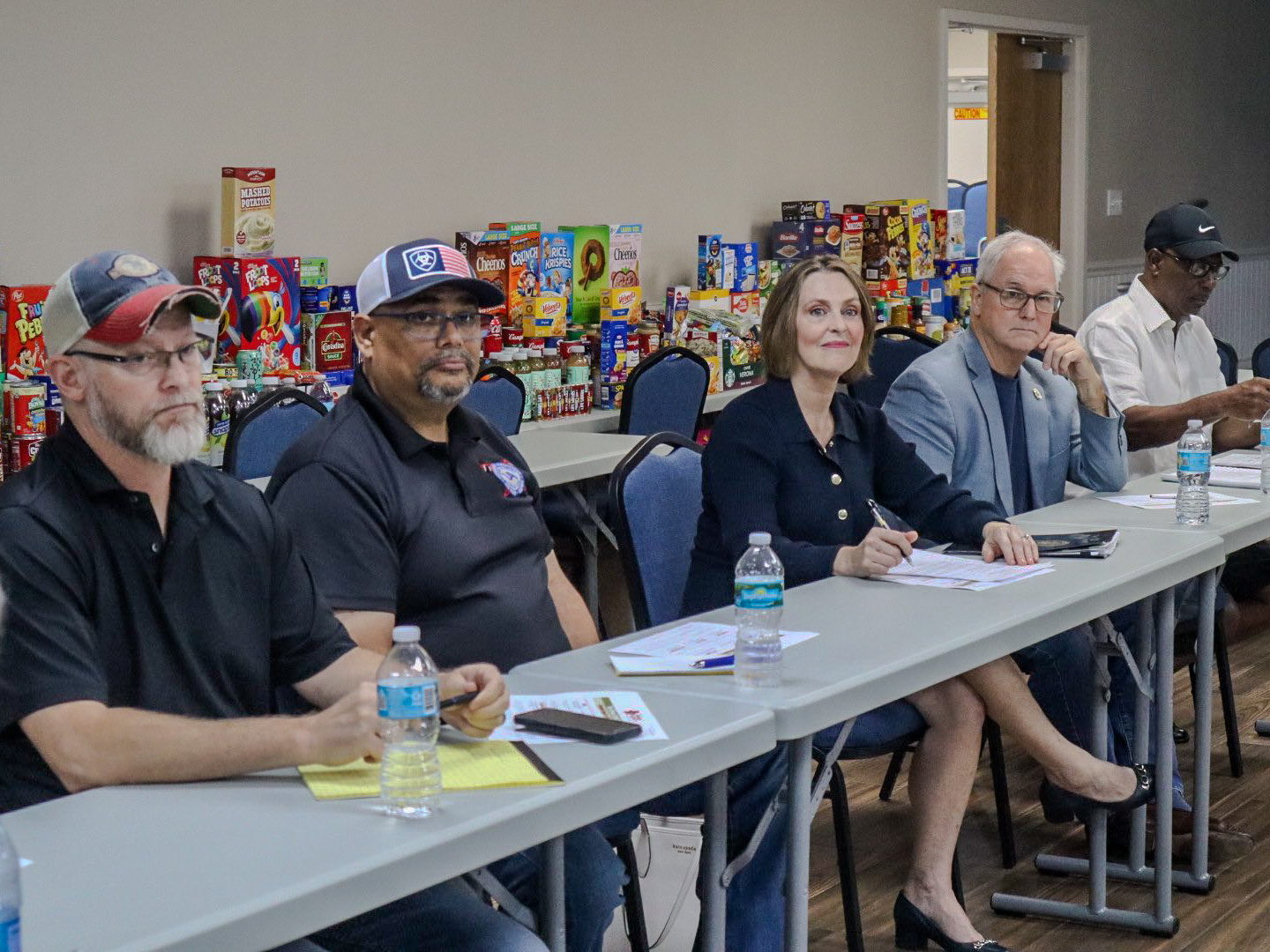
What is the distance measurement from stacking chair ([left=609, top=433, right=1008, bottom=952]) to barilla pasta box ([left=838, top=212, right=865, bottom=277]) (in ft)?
12.6

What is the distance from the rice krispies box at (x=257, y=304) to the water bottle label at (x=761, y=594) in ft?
8.20

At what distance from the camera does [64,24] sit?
4312mm

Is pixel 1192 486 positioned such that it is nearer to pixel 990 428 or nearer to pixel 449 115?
pixel 990 428

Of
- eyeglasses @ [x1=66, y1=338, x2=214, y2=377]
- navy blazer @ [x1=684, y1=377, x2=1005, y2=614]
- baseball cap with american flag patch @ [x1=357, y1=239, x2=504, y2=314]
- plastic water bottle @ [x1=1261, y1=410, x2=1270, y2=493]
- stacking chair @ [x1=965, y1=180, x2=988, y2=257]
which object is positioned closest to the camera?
eyeglasses @ [x1=66, y1=338, x2=214, y2=377]

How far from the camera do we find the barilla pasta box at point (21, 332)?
3.95m

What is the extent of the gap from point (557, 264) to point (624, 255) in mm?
377

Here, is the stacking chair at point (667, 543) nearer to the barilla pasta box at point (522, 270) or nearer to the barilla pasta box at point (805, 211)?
the barilla pasta box at point (522, 270)

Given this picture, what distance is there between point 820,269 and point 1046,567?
0.72 m

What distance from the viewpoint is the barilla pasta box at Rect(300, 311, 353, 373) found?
15.5 ft

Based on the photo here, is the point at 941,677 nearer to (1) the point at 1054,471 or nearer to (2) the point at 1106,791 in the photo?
(2) the point at 1106,791

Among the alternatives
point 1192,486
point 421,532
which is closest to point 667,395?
point 1192,486

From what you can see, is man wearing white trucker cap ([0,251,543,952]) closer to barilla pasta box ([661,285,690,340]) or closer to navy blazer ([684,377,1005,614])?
navy blazer ([684,377,1005,614])

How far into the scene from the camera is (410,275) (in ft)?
8.30

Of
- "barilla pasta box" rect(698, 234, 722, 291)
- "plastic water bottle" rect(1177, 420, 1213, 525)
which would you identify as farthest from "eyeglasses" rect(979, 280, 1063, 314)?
"barilla pasta box" rect(698, 234, 722, 291)
